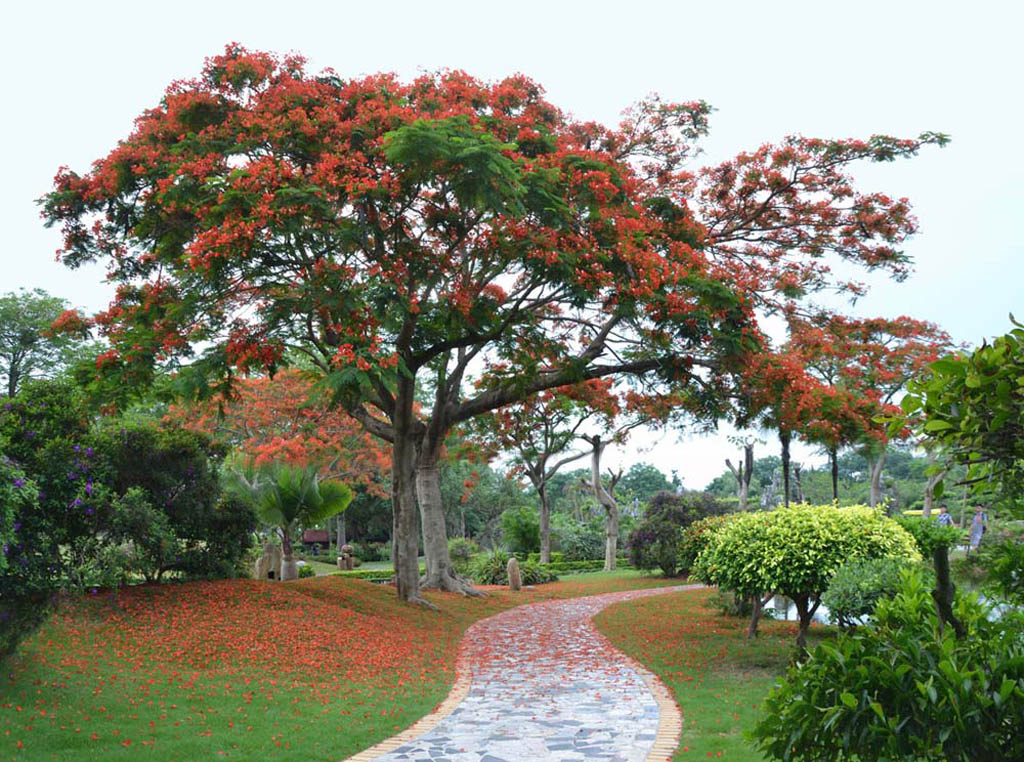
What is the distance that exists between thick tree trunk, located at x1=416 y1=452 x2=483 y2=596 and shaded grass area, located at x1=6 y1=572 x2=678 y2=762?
488cm

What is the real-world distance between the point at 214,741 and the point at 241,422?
65.6ft

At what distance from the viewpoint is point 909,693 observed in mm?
2980

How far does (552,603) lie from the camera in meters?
20.7

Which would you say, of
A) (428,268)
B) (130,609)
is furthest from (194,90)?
(130,609)

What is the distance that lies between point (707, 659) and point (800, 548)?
2401mm

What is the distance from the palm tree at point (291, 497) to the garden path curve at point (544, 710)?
A: 5.41 m

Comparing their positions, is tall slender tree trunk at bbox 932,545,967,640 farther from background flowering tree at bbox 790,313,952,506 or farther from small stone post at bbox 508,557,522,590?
small stone post at bbox 508,557,522,590

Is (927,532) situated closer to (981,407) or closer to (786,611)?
(786,611)

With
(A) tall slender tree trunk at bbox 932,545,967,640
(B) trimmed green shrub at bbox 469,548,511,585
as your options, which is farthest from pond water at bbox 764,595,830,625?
(A) tall slender tree trunk at bbox 932,545,967,640

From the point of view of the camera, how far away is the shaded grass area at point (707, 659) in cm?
740

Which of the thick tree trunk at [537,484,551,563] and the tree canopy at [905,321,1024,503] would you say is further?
the thick tree trunk at [537,484,551,563]

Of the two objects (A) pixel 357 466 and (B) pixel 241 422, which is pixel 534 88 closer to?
(B) pixel 241 422

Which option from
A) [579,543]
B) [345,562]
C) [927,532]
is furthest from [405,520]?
[579,543]

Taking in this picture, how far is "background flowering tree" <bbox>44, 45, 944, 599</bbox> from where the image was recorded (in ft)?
38.8
